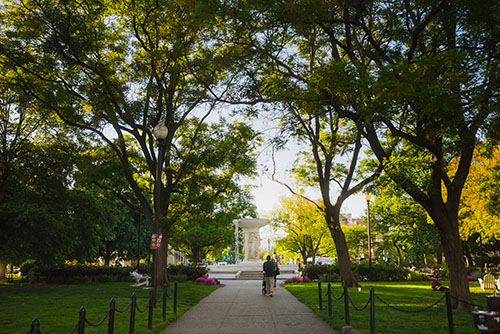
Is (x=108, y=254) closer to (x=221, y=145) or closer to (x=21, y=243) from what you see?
(x=21, y=243)

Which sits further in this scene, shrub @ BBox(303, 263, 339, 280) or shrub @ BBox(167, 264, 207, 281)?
shrub @ BBox(167, 264, 207, 281)

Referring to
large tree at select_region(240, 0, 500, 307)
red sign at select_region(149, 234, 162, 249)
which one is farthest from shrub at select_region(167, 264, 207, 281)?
large tree at select_region(240, 0, 500, 307)

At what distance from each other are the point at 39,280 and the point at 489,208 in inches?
1128

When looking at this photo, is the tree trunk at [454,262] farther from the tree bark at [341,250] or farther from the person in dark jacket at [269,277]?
the tree bark at [341,250]

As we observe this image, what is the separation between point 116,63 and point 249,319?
13.0 metres

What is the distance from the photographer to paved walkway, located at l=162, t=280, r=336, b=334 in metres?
9.68

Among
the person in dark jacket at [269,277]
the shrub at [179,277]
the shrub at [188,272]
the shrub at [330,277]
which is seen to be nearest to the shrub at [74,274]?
the shrub at [188,272]

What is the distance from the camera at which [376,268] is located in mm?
27469

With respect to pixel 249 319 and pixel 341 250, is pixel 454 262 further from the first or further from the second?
pixel 341 250

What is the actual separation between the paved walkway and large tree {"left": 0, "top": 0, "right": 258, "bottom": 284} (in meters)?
3.30

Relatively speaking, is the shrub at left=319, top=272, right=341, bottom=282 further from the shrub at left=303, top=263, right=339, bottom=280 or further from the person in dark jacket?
the person in dark jacket

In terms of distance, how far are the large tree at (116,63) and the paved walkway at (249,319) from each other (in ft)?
10.8

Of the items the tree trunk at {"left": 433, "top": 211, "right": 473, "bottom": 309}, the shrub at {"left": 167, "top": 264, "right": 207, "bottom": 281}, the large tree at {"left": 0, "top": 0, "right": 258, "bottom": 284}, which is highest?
the large tree at {"left": 0, "top": 0, "right": 258, "bottom": 284}

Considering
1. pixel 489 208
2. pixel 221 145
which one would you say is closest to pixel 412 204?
pixel 489 208
